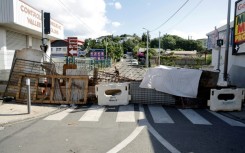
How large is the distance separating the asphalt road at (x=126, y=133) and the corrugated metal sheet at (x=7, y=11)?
834cm

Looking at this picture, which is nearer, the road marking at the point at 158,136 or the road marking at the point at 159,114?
the road marking at the point at 158,136

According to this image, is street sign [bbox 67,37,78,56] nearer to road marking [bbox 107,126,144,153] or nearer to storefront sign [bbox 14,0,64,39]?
storefront sign [bbox 14,0,64,39]

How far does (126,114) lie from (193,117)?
2.40 meters

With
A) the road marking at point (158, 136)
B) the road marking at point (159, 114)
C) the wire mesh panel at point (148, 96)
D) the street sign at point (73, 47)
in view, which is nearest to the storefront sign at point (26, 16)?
the street sign at point (73, 47)

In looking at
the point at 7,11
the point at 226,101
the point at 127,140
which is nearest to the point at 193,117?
the point at 226,101

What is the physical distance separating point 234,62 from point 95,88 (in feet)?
30.7

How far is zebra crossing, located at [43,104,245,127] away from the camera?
8359 millimetres

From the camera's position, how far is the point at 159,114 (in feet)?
30.6

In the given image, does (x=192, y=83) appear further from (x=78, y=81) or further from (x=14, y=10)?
(x=14, y=10)

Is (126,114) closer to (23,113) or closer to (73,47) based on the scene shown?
(23,113)

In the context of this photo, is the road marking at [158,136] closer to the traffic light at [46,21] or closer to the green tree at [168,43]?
the traffic light at [46,21]

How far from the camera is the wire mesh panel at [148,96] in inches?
445

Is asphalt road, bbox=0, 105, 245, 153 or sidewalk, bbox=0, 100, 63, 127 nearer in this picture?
asphalt road, bbox=0, 105, 245, 153

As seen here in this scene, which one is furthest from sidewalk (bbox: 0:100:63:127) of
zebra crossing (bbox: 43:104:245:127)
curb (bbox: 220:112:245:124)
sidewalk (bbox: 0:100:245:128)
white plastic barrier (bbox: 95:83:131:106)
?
curb (bbox: 220:112:245:124)
